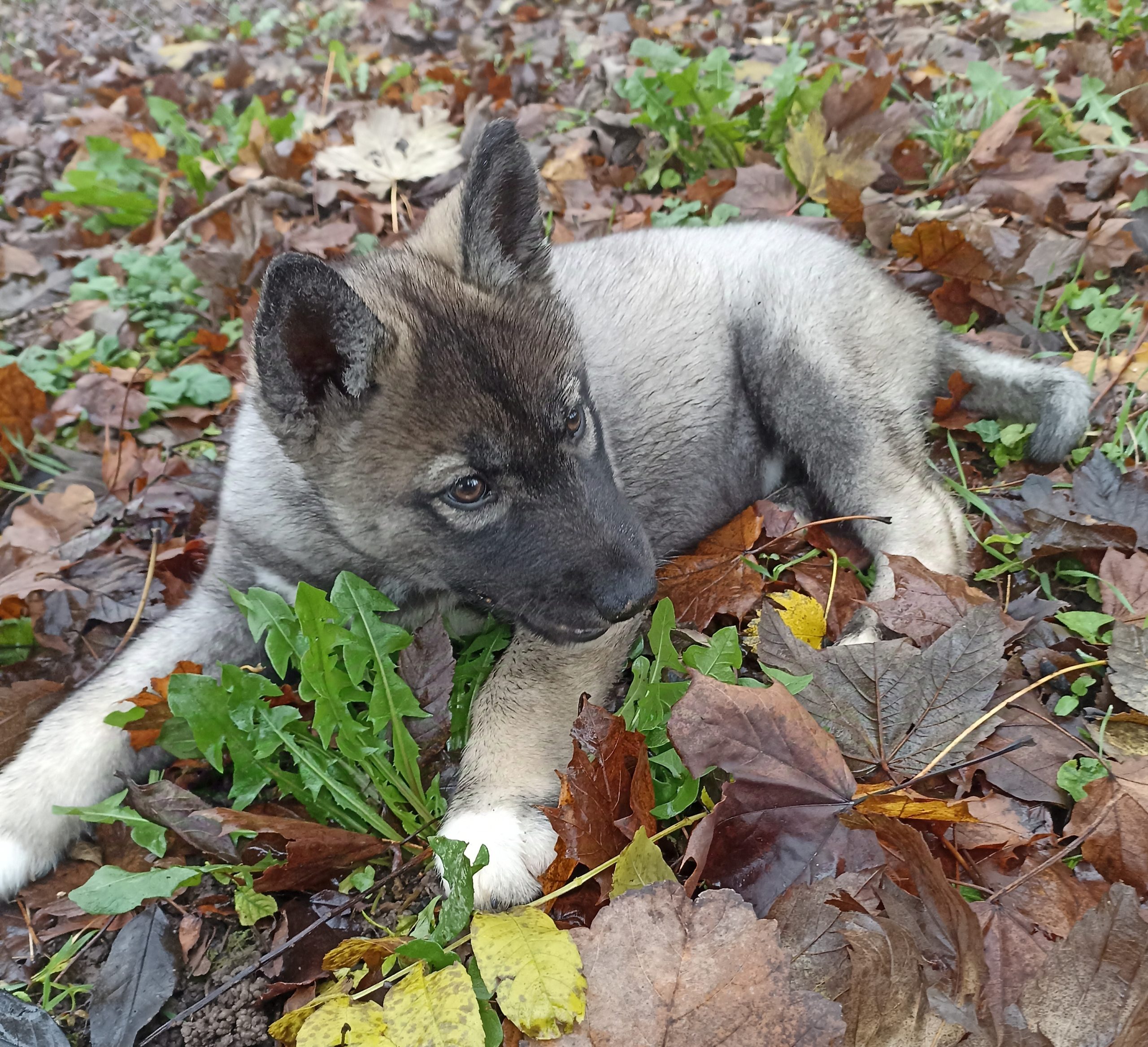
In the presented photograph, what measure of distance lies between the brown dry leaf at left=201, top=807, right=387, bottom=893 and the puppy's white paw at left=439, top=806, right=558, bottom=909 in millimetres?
194

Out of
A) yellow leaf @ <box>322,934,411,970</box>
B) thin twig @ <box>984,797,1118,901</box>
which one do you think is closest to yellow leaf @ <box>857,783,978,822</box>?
thin twig @ <box>984,797,1118,901</box>

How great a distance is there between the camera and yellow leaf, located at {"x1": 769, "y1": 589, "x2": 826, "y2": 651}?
2.21 m

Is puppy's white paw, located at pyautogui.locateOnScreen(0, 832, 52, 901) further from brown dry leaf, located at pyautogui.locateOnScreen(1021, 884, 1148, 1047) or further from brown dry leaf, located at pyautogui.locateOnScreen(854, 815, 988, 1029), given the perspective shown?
brown dry leaf, located at pyautogui.locateOnScreen(1021, 884, 1148, 1047)

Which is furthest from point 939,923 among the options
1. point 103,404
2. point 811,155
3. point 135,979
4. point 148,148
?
point 148,148

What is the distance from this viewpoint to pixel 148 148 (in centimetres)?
495

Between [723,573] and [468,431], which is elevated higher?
[468,431]

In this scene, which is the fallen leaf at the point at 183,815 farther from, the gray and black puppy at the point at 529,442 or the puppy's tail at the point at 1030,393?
the puppy's tail at the point at 1030,393

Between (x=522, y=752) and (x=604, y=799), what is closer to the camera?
(x=604, y=799)

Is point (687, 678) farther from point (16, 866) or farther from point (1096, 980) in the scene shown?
point (16, 866)

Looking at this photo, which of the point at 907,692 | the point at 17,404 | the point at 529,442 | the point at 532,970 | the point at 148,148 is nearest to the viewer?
the point at 532,970

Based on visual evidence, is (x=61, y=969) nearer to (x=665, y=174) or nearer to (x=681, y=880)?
(x=681, y=880)

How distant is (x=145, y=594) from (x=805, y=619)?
2.11m

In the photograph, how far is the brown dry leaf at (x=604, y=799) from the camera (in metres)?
1.67

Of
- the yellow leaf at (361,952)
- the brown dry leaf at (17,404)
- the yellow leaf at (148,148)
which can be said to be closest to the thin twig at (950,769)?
the yellow leaf at (361,952)
